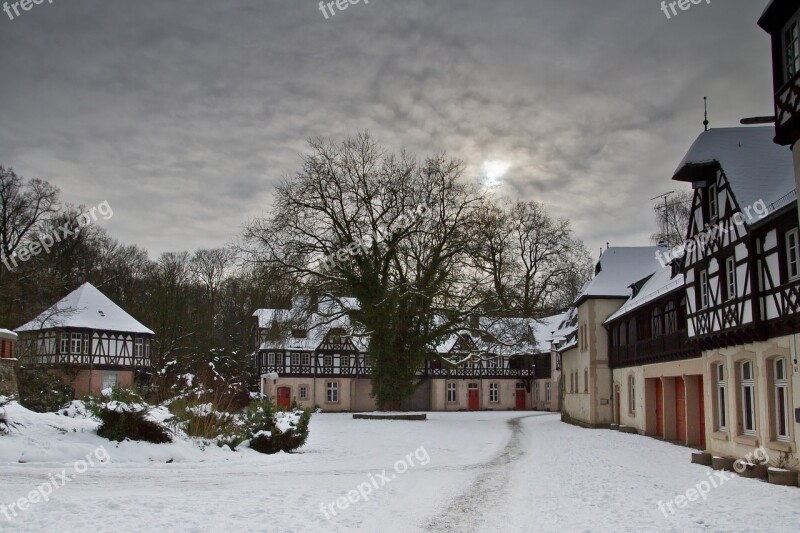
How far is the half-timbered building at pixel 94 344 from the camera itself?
47.5 m

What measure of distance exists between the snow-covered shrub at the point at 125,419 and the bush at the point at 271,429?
8.84 ft

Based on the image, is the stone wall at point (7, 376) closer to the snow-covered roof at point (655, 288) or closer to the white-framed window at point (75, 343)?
the snow-covered roof at point (655, 288)

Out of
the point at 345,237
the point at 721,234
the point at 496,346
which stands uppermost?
the point at 345,237

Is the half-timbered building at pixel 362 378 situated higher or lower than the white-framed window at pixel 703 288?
lower

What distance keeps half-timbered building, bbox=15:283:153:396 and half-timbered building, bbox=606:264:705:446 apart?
32.2 m

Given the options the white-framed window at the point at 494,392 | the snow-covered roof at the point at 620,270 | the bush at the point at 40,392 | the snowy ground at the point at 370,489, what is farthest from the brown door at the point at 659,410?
the white-framed window at the point at 494,392

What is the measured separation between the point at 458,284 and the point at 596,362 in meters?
7.66

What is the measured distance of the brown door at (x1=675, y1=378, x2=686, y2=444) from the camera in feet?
86.0

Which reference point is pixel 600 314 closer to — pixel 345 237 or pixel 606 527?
pixel 345 237

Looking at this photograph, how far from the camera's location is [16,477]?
12.8m

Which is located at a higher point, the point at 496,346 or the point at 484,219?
the point at 484,219

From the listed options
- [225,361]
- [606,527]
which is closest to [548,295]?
[225,361]

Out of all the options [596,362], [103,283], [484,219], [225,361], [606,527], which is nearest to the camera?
[606,527]

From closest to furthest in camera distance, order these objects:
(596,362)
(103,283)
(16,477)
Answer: (16,477) < (596,362) < (103,283)
